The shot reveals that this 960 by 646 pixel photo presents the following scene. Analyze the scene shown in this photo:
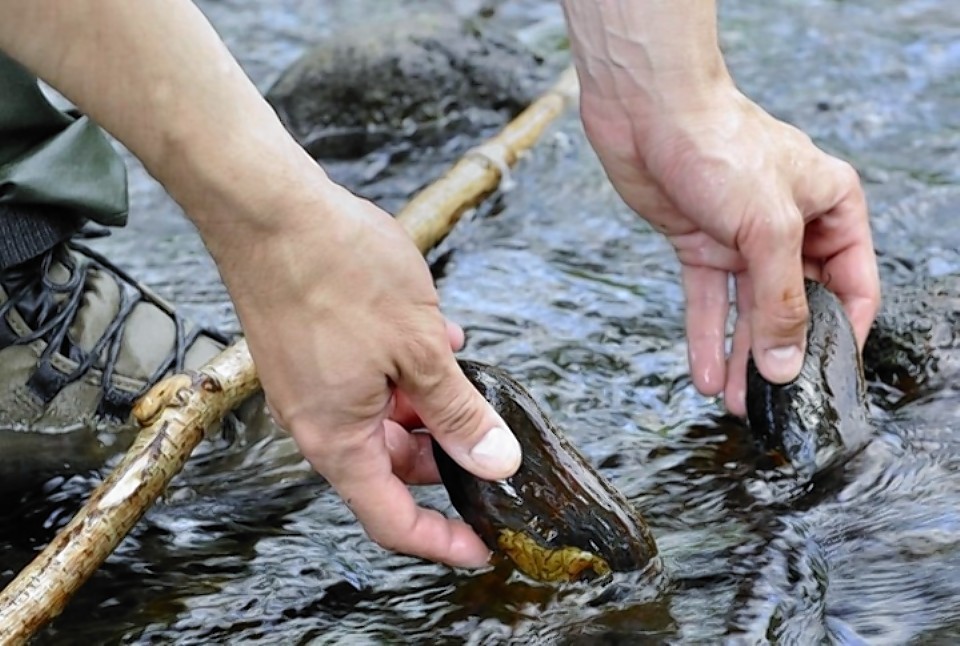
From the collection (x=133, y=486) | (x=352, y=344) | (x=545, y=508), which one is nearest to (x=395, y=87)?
(x=133, y=486)

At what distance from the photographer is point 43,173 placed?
2.90 metres

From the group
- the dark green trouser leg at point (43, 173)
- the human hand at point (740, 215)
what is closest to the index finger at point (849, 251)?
the human hand at point (740, 215)

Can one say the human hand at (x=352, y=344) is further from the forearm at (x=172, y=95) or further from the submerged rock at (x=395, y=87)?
the submerged rock at (x=395, y=87)

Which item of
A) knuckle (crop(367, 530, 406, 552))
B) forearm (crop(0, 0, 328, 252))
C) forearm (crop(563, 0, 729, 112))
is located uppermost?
forearm (crop(0, 0, 328, 252))

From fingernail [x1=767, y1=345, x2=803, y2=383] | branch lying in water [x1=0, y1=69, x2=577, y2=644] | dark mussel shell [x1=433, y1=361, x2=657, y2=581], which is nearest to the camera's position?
branch lying in water [x1=0, y1=69, x2=577, y2=644]

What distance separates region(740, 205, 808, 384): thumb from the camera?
2.53 metres

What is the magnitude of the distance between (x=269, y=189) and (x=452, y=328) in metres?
0.49

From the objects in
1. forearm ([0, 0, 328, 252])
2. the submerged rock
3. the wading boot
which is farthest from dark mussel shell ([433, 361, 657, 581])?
the submerged rock

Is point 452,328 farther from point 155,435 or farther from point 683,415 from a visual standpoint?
point 683,415

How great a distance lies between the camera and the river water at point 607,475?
92.6 inches

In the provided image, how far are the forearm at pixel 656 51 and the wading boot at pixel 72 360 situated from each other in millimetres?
1188

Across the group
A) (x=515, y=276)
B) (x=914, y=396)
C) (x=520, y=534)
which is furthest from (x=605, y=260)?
(x=520, y=534)

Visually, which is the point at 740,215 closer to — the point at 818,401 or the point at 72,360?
the point at 818,401

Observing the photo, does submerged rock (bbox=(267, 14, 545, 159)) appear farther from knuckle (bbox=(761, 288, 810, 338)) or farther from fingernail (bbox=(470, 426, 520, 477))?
fingernail (bbox=(470, 426, 520, 477))
